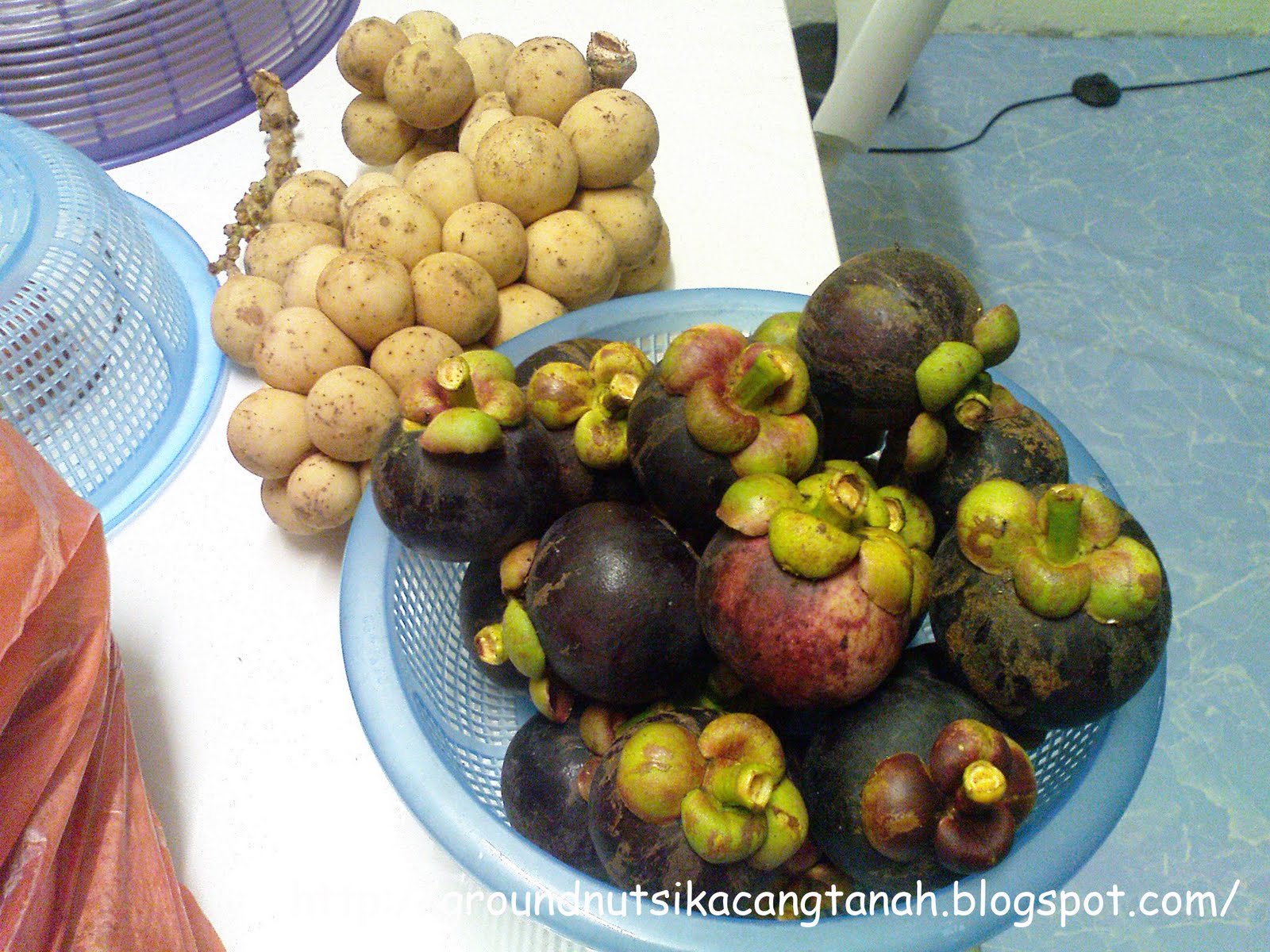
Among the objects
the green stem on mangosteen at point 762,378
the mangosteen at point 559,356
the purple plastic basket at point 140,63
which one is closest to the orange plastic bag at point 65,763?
the mangosteen at point 559,356

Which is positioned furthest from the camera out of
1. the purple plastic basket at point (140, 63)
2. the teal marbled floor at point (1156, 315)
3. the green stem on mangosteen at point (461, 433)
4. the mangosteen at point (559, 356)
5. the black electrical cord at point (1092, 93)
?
the black electrical cord at point (1092, 93)

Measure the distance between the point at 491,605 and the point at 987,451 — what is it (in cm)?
32

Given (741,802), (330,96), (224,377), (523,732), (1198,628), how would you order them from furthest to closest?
(1198,628) < (330,96) < (224,377) < (523,732) < (741,802)

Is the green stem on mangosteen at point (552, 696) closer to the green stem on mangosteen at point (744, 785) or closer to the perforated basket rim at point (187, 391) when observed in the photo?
the green stem on mangosteen at point (744, 785)

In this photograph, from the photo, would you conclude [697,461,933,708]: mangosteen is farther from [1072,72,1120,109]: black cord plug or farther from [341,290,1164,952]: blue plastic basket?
[1072,72,1120,109]: black cord plug

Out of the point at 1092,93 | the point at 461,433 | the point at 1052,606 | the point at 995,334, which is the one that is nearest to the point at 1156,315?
the point at 1092,93

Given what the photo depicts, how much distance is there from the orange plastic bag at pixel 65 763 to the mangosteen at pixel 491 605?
0.22 m

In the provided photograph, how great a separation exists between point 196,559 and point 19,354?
0.67ft

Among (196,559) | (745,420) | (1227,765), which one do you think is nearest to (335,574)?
(196,559)

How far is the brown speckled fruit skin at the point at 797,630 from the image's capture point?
45 cm

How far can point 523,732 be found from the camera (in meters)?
0.57

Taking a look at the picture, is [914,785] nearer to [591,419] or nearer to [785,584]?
[785,584]

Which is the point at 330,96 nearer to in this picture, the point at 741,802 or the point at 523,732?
the point at 523,732

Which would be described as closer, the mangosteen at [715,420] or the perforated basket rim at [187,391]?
the mangosteen at [715,420]
